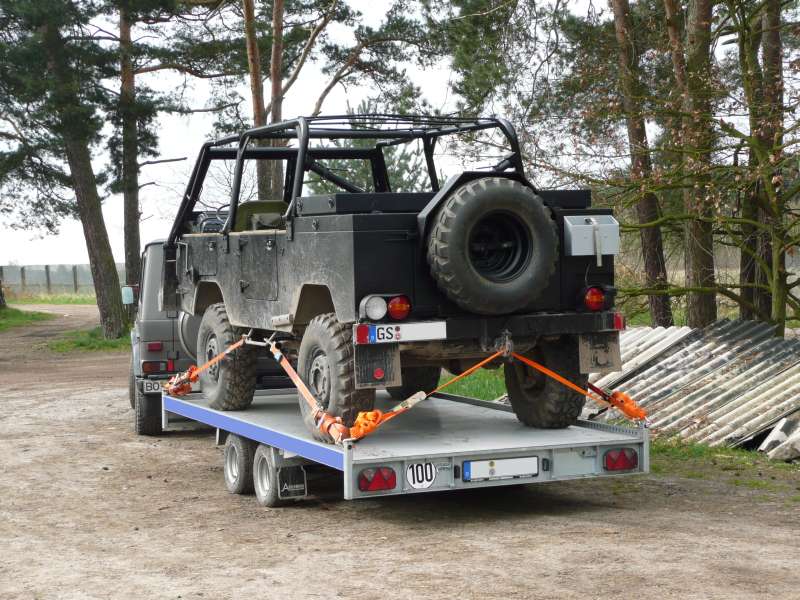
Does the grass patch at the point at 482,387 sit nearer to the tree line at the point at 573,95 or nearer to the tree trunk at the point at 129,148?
the tree line at the point at 573,95

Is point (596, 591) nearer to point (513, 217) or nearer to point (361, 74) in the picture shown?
point (513, 217)

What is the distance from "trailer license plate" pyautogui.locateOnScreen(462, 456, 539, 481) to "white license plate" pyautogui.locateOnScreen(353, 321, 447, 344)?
2.79 ft

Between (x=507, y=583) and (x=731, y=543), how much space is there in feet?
5.49

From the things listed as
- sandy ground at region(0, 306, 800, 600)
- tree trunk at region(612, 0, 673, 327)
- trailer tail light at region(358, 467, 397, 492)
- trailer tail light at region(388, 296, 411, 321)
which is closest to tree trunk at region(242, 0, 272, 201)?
tree trunk at region(612, 0, 673, 327)

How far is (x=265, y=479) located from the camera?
8.94m

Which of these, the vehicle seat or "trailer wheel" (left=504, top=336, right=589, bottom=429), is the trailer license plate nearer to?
"trailer wheel" (left=504, top=336, right=589, bottom=429)

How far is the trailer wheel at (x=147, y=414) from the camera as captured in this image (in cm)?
1317

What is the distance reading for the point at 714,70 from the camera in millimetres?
14680

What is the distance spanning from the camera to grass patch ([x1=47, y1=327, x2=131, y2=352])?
28922 mm

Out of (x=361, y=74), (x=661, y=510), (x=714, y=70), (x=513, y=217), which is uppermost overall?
(x=361, y=74)

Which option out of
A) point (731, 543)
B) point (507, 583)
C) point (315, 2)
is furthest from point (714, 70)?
point (315, 2)

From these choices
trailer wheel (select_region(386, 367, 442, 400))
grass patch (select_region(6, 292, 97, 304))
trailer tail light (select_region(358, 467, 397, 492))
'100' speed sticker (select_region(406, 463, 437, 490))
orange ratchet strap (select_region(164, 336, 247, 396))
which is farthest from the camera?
grass patch (select_region(6, 292, 97, 304))

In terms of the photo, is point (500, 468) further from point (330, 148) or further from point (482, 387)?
point (482, 387)

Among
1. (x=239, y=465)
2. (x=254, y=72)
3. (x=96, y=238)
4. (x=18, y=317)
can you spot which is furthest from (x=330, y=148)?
(x=18, y=317)
